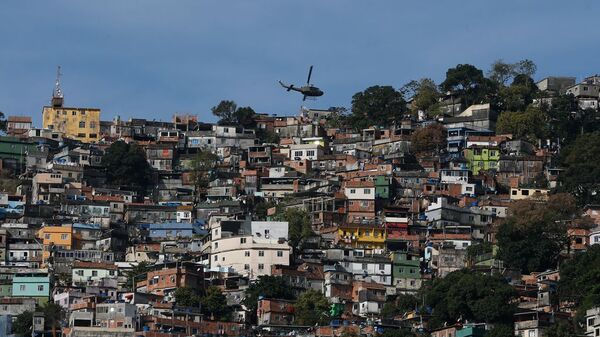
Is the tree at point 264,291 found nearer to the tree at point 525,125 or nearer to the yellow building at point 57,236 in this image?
the yellow building at point 57,236

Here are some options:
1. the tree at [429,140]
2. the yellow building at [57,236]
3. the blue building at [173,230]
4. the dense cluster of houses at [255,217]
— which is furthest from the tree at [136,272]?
the tree at [429,140]

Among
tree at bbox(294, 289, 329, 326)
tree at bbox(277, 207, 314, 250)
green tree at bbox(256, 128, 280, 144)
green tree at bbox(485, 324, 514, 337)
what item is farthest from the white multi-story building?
green tree at bbox(256, 128, 280, 144)

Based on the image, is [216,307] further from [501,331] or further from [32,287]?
[501,331]

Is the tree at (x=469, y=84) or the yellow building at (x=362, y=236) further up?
the tree at (x=469, y=84)

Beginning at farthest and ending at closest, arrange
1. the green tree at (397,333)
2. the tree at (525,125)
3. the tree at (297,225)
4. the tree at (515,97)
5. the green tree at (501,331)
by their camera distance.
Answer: the tree at (515,97), the tree at (525,125), the tree at (297,225), the green tree at (397,333), the green tree at (501,331)

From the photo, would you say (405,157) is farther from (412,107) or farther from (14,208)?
(14,208)

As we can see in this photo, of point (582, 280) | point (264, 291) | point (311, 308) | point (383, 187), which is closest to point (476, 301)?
point (582, 280)
